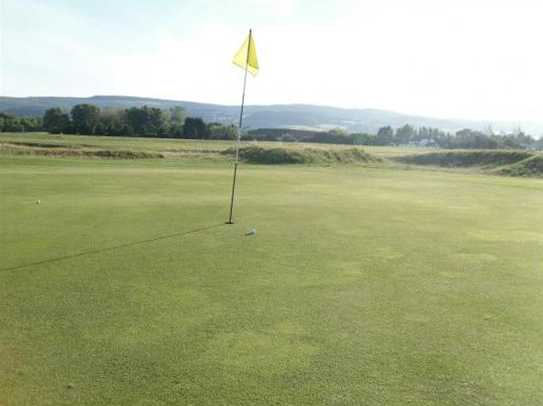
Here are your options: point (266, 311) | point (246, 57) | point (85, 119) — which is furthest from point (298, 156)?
point (85, 119)

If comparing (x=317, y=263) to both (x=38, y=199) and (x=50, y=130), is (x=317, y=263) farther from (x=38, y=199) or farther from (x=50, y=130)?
(x=50, y=130)

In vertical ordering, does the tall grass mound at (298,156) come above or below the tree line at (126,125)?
below


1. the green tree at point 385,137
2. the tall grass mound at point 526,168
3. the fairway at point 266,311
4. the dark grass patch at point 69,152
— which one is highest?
the green tree at point 385,137

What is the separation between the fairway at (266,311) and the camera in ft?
12.9

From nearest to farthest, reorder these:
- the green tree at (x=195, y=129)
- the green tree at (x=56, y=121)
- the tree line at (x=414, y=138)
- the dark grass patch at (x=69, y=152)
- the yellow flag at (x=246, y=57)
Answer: the yellow flag at (x=246, y=57) → the dark grass patch at (x=69, y=152) → the green tree at (x=56, y=121) → the green tree at (x=195, y=129) → the tree line at (x=414, y=138)

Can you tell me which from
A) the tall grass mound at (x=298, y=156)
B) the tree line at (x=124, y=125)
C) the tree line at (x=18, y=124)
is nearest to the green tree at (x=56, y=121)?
the tree line at (x=124, y=125)

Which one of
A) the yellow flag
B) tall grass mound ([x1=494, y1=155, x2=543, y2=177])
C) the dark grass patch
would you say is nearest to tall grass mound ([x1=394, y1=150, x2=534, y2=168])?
tall grass mound ([x1=494, y1=155, x2=543, y2=177])

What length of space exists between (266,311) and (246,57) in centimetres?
667

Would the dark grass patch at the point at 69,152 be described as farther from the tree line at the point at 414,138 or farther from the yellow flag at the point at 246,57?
the tree line at the point at 414,138

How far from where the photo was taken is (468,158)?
5112cm

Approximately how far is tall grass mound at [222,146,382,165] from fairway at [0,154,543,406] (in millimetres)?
31693

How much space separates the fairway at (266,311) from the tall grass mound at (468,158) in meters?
39.7

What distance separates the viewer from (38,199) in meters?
13.9

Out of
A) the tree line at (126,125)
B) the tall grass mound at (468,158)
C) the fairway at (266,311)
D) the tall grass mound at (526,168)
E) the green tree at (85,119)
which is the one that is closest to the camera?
the fairway at (266,311)
